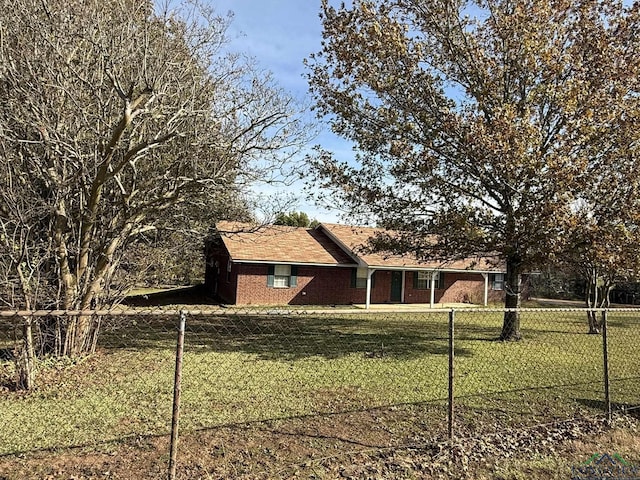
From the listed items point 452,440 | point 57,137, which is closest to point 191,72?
point 57,137

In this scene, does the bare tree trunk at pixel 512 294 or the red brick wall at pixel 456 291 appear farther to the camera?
the red brick wall at pixel 456 291

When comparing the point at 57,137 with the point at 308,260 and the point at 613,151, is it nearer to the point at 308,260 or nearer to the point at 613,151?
the point at 613,151

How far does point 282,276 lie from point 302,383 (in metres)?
13.9

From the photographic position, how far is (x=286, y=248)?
21.8 m

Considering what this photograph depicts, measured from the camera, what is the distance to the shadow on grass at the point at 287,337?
998 cm

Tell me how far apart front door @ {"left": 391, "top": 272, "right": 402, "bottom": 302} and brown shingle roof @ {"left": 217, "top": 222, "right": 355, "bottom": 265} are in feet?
10.2

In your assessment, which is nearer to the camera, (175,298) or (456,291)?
(175,298)

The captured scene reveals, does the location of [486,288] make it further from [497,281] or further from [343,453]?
[343,453]

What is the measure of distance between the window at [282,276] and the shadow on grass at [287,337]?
15.6 feet

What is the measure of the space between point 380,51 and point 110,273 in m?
7.48

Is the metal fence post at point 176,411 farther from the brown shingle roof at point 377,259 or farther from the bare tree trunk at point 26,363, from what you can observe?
the brown shingle roof at point 377,259

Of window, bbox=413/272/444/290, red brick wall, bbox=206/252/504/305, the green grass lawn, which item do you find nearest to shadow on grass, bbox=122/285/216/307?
red brick wall, bbox=206/252/504/305

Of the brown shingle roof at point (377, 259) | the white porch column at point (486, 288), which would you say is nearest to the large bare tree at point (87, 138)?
the brown shingle roof at point (377, 259)

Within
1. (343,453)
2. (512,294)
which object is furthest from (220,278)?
(343,453)
